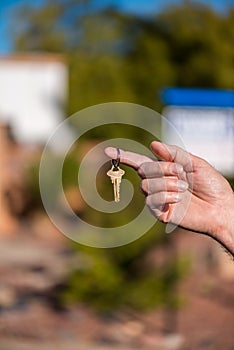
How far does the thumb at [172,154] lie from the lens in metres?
2.51

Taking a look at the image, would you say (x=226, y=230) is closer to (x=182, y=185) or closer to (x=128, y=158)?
(x=182, y=185)

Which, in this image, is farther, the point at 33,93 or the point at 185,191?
the point at 33,93

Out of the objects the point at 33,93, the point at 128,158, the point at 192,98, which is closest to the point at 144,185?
the point at 128,158

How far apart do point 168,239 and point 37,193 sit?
794 cm

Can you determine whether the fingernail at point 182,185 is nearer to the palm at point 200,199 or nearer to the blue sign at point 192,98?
the palm at point 200,199

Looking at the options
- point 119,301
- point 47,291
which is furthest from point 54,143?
point 119,301

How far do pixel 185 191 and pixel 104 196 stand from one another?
658cm

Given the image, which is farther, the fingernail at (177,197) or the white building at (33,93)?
the white building at (33,93)

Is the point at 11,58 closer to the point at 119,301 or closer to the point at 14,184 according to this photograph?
the point at 14,184

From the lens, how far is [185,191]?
8.37 feet

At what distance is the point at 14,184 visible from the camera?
18.0 m

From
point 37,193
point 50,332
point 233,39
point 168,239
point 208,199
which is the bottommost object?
point 208,199

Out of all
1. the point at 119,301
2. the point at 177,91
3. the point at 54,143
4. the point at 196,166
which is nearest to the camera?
the point at 196,166

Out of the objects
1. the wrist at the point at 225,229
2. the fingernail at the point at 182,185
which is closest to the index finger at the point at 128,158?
the fingernail at the point at 182,185
